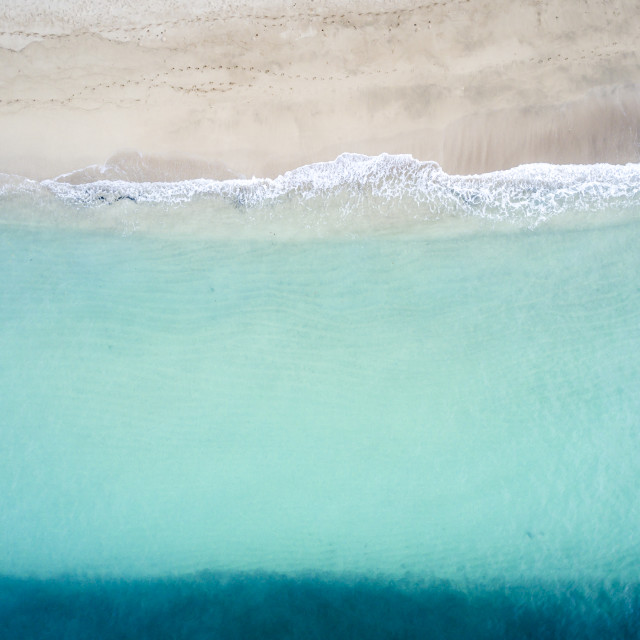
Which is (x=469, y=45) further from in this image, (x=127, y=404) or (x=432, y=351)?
(x=127, y=404)

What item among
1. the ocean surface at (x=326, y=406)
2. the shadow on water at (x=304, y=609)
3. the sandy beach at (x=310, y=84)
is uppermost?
the sandy beach at (x=310, y=84)

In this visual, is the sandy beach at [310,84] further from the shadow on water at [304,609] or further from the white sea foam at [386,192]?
the shadow on water at [304,609]

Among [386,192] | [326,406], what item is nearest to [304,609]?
[326,406]

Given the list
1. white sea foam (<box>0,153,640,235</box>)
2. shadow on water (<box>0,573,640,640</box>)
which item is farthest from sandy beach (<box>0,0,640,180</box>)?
shadow on water (<box>0,573,640,640</box>)

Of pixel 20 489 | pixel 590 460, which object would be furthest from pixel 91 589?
pixel 590 460

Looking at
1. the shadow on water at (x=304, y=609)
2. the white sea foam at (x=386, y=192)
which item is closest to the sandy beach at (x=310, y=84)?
the white sea foam at (x=386, y=192)

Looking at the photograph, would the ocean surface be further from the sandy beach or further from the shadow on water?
the sandy beach

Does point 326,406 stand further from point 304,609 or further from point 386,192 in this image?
point 386,192
